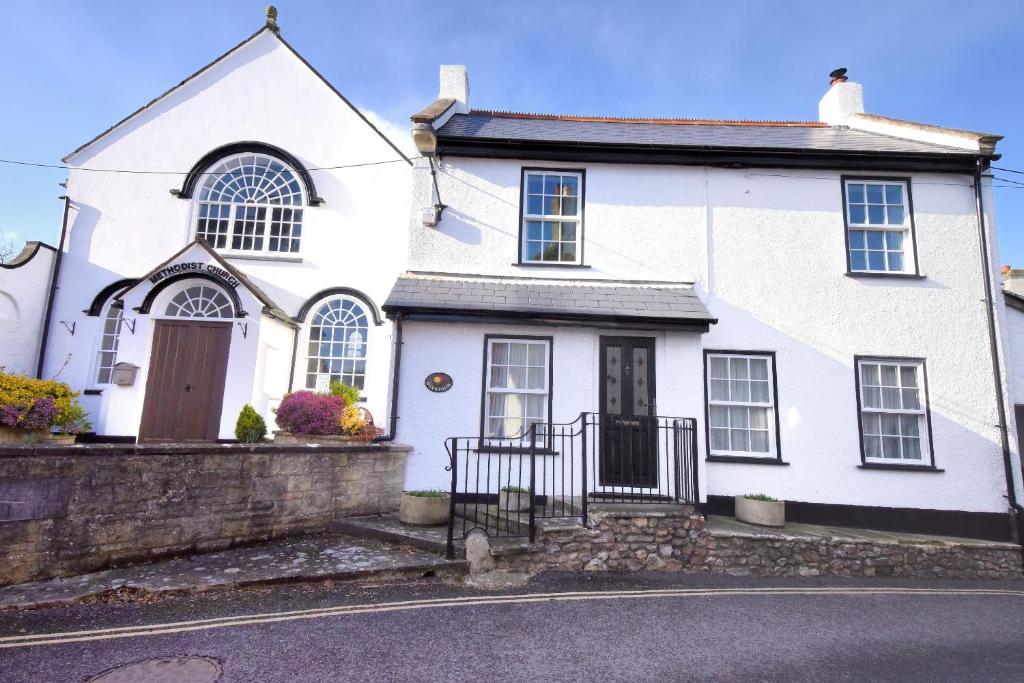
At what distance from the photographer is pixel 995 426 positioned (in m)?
7.78

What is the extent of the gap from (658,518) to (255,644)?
15.2 ft

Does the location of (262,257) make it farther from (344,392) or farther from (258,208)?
(344,392)

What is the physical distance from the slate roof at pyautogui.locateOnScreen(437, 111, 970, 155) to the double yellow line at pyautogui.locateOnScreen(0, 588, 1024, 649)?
278 inches

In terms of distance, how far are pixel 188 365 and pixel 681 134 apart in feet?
35.9

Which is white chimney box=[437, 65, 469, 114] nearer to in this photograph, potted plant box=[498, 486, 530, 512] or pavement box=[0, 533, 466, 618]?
potted plant box=[498, 486, 530, 512]

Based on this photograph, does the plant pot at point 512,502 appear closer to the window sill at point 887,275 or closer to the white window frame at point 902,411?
the white window frame at point 902,411

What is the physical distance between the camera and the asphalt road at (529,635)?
11.8ft

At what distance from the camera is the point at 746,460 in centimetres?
785

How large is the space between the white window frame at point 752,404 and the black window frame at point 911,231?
2.27 m

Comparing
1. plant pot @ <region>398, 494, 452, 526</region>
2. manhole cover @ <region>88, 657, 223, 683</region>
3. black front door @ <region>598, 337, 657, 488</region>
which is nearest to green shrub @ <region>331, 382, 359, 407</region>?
plant pot @ <region>398, 494, 452, 526</region>

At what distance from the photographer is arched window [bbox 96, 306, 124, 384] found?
1010 cm

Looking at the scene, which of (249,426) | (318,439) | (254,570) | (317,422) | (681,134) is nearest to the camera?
(254,570)

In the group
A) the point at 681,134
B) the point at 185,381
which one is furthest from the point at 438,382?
the point at 681,134

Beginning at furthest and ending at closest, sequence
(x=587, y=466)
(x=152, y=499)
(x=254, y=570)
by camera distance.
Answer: (x=587, y=466) → (x=152, y=499) → (x=254, y=570)
